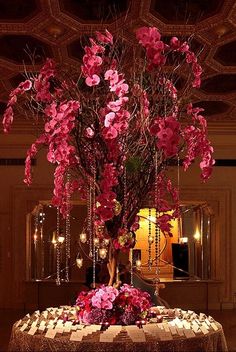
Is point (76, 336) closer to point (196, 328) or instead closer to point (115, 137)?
point (196, 328)

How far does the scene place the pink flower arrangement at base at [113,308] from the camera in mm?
3787

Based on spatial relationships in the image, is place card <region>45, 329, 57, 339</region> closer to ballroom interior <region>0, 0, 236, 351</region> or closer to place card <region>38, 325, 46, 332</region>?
place card <region>38, 325, 46, 332</region>

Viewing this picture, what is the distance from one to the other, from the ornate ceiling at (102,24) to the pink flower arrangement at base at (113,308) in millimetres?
2639

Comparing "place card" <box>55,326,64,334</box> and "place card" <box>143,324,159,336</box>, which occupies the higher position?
"place card" <box>143,324,159,336</box>

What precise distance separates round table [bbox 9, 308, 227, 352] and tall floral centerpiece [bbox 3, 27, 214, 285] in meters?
0.46

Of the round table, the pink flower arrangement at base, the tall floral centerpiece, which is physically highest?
the tall floral centerpiece

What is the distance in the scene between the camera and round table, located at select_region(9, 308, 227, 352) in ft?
11.5

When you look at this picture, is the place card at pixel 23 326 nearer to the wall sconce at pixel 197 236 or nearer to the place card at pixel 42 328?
the place card at pixel 42 328

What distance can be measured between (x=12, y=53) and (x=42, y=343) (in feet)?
18.5

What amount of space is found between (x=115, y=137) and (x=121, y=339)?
113 centimetres

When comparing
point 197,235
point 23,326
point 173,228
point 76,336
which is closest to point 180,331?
point 76,336

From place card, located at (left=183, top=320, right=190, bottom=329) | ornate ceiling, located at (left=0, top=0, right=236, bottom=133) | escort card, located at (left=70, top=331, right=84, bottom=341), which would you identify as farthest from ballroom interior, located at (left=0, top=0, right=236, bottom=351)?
escort card, located at (left=70, top=331, right=84, bottom=341)

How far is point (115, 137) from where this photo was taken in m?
3.61

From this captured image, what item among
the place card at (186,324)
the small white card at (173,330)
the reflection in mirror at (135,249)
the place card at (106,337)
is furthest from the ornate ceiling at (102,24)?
the reflection in mirror at (135,249)
